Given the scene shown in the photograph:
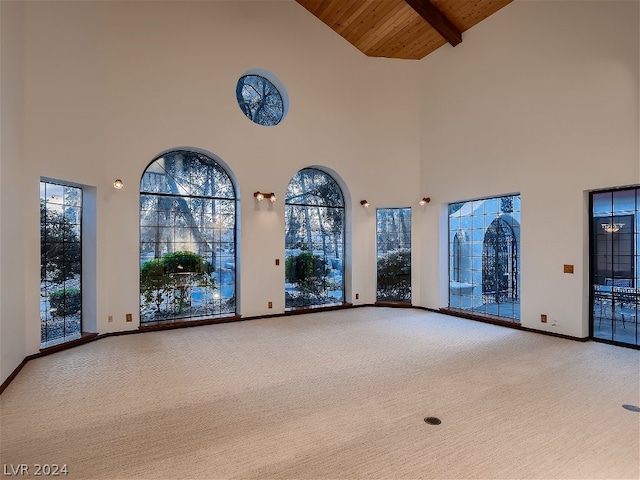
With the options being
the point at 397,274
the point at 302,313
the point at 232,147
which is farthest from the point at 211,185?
the point at 397,274

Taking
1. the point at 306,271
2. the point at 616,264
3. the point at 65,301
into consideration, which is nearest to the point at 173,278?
the point at 65,301

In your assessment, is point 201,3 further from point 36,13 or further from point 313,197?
point 313,197

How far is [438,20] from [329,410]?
6609 millimetres

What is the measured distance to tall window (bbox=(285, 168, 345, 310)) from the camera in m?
7.17

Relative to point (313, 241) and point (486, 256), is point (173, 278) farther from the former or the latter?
point (486, 256)

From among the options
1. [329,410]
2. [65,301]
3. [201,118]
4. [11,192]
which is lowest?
[329,410]

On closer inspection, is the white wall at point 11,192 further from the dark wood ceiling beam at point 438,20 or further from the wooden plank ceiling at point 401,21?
the dark wood ceiling beam at point 438,20

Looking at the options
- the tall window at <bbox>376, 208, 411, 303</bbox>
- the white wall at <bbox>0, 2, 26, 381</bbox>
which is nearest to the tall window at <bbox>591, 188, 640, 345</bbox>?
the tall window at <bbox>376, 208, 411, 303</bbox>

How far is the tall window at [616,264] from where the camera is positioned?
4.84m

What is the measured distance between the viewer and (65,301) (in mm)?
5039

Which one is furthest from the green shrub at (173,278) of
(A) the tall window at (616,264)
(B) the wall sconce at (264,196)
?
(A) the tall window at (616,264)

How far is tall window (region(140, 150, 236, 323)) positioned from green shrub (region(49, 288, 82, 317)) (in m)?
0.89

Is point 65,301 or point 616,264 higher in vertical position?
point 616,264

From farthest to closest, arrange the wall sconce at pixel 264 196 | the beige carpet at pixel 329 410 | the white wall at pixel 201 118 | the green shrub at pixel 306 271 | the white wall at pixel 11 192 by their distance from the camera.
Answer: the green shrub at pixel 306 271
the wall sconce at pixel 264 196
the white wall at pixel 201 118
the white wall at pixel 11 192
the beige carpet at pixel 329 410
